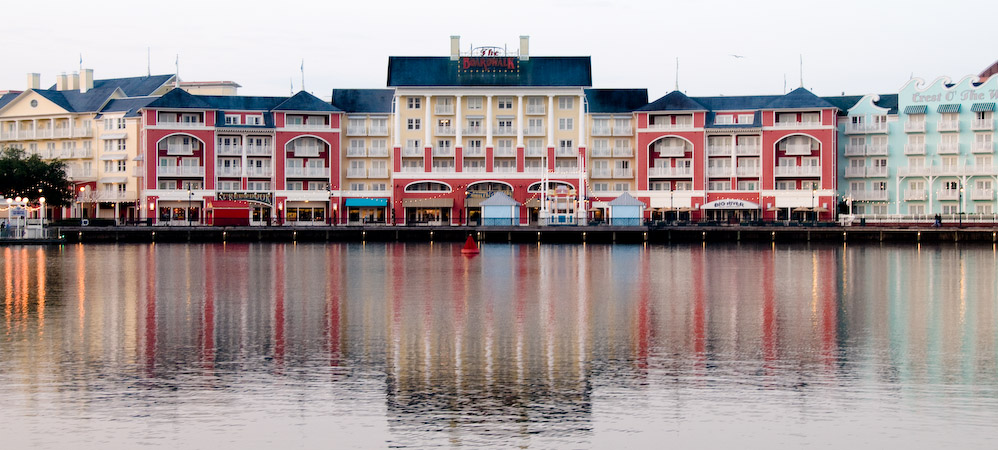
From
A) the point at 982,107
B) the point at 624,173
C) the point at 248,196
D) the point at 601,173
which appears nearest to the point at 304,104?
the point at 248,196

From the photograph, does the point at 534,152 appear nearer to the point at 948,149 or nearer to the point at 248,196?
the point at 248,196

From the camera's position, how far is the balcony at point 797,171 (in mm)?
121500

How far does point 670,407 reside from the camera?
78.3 feet

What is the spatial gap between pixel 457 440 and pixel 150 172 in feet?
355

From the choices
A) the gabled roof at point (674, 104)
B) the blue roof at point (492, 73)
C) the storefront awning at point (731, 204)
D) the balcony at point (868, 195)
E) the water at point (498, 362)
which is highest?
the blue roof at point (492, 73)

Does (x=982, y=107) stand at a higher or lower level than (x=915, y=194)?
higher

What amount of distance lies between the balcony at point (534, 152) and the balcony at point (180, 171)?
113ft

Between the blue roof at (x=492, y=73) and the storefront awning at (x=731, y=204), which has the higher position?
the blue roof at (x=492, y=73)

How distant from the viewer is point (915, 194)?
409 ft

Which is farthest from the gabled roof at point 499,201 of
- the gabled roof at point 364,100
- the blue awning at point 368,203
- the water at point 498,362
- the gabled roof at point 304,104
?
the water at point 498,362

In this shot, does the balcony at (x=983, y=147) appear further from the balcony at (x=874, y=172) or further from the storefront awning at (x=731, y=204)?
the storefront awning at (x=731, y=204)

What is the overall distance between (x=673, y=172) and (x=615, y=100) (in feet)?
35.9

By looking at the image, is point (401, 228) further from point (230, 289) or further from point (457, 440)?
point (457, 440)

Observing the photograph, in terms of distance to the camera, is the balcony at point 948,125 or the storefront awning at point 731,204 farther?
the balcony at point 948,125
